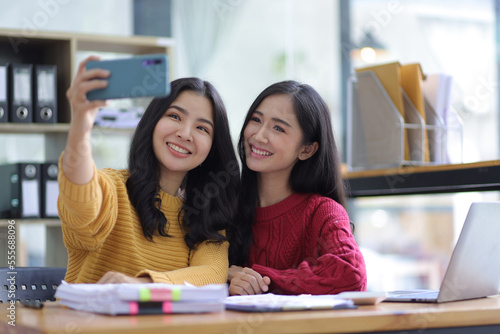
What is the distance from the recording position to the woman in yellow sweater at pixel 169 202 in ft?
5.09

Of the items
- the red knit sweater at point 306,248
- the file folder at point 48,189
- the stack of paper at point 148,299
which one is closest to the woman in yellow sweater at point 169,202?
the red knit sweater at point 306,248

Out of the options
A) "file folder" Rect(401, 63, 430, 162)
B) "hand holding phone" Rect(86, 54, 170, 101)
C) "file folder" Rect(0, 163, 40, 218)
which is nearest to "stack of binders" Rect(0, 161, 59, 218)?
"file folder" Rect(0, 163, 40, 218)

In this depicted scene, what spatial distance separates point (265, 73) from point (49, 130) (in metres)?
2.10

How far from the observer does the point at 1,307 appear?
54.6 inches

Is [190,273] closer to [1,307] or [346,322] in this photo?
[1,307]

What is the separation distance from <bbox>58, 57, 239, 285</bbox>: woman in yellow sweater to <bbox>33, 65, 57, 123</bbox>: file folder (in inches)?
56.8

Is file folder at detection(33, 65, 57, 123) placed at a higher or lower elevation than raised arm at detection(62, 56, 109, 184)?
higher

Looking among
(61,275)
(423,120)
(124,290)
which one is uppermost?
(423,120)

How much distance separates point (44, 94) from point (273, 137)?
1.66 metres

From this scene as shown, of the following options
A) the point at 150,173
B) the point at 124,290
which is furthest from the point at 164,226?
the point at 124,290

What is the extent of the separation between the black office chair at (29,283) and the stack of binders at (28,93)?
4.82ft

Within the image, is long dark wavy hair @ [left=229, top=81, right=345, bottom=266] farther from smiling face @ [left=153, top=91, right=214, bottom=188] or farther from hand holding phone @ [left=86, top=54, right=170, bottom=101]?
hand holding phone @ [left=86, top=54, right=170, bottom=101]

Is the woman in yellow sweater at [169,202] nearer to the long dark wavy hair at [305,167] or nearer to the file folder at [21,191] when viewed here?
the long dark wavy hair at [305,167]

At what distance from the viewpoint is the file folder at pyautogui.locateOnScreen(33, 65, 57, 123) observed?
3.07 meters
